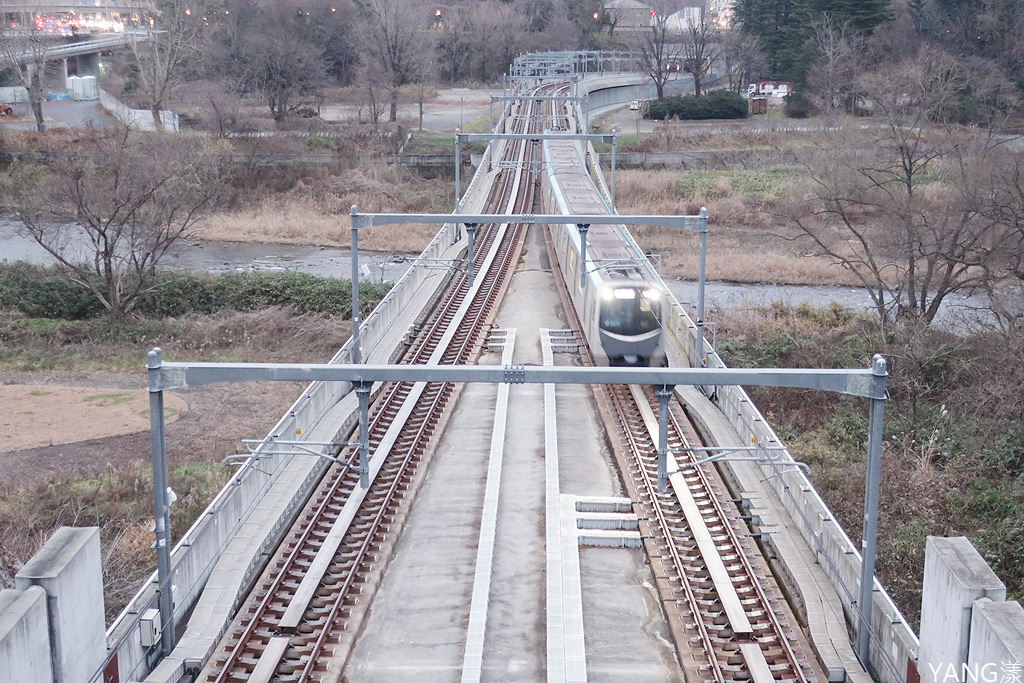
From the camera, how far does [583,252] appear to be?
25.5 metres

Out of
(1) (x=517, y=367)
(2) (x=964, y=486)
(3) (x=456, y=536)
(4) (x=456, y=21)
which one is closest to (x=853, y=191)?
(2) (x=964, y=486)

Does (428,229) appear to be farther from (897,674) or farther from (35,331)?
(897,674)

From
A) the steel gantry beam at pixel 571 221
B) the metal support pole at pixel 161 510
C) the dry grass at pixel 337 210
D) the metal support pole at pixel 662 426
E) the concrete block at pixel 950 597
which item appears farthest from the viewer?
the dry grass at pixel 337 210

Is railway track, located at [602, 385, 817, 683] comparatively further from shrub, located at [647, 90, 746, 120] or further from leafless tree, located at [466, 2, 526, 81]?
leafless tree, located at [466, 2, 526, 81]

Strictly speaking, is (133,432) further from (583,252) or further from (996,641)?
(996,641)

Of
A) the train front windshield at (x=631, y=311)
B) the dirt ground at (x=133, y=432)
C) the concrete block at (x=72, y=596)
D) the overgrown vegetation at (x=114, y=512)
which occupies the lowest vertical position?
the dirt ground at (x=133, y=432)

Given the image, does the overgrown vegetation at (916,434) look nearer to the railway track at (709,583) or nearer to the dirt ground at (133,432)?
the railway track at (709,583)

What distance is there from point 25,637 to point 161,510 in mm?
2706

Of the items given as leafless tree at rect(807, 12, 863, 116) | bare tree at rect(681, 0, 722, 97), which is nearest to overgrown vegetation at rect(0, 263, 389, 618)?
leafless tree at rect(807, 12, 863, 116)

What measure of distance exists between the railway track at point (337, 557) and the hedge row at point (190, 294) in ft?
41.8

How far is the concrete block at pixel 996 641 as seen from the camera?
31.1ft

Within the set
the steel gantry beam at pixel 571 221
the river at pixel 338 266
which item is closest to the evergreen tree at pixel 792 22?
the river at pixel 338 266

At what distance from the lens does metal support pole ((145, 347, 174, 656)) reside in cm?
1208

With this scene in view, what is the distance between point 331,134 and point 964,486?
197ft
